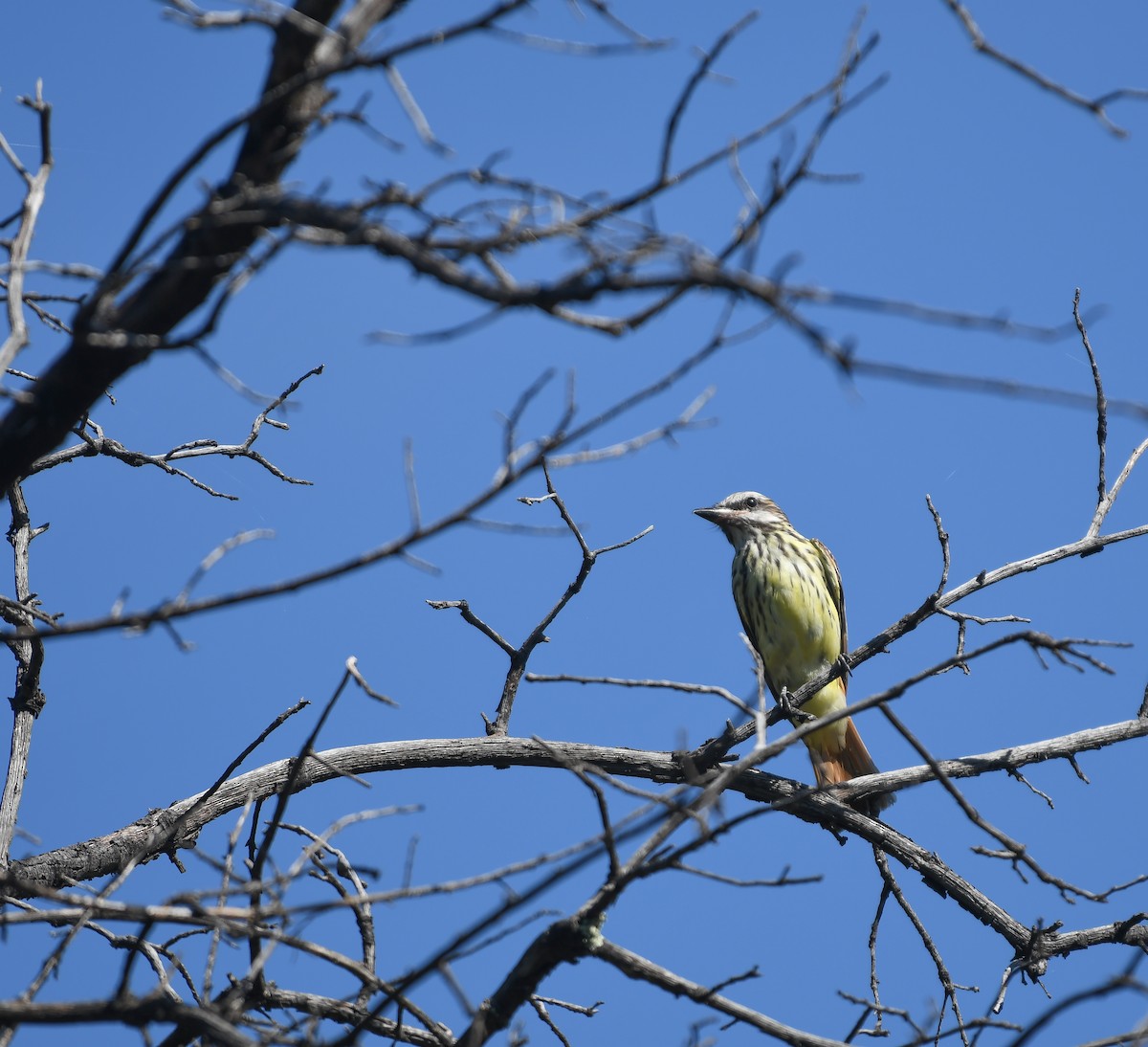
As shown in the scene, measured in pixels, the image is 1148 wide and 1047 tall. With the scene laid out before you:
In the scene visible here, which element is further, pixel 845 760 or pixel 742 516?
pixel 742 516

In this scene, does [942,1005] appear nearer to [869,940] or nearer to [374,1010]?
[869,940]

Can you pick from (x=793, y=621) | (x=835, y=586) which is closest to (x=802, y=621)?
(x=793, y=621)

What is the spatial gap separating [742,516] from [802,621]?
3.11 feet

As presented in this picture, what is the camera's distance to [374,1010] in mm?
2604

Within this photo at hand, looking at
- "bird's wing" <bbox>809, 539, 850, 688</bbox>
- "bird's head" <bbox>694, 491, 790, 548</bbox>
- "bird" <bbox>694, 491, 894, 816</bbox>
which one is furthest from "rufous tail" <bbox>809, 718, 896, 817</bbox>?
"bird's head" <bbox>694, 491, 790, 548</bbox>

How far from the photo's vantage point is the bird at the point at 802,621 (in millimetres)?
6945

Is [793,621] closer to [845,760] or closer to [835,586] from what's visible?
[835,586]

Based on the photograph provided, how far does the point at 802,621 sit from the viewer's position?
7.03 metres

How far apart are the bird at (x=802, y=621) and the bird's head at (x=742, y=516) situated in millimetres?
66

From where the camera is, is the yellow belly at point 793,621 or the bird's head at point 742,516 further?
the bird's head at point 742,516

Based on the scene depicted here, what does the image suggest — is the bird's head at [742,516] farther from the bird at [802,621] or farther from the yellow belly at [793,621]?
the yellow belly at [793,621]

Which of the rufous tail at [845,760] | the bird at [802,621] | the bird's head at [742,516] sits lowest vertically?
the rufous tail at [845,760]

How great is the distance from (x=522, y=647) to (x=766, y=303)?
10.6 feet

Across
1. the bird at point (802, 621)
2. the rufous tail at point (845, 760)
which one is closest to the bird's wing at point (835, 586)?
the bird at point (802, 621)
